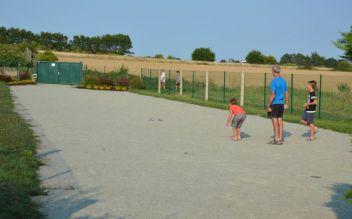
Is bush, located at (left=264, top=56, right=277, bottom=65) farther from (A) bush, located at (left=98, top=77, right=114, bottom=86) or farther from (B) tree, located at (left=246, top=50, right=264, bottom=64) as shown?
(A) bush, located at (left=98, top=77, right=114, bottom=86)

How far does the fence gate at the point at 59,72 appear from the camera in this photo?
175 ft

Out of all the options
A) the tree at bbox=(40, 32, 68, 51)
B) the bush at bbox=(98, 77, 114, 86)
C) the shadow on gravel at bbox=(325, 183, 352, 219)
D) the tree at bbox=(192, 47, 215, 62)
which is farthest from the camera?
the tree at bbox=(40, 32, 68, 51)

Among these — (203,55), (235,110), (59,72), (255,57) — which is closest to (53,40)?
(203,55)

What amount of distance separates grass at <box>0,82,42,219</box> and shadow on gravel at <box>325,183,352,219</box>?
332 centimetres

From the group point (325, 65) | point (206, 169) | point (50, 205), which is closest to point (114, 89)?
point (206, 169)

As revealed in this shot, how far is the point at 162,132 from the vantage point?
49.3ft

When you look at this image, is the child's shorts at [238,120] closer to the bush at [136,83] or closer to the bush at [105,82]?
the bush at [105,82]

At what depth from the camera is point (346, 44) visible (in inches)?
186

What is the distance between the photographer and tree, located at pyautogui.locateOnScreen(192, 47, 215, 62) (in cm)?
12112

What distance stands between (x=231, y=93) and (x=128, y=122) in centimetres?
2172

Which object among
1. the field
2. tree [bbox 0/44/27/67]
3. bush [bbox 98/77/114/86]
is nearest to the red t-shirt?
the field

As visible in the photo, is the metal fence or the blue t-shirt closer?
the blue t-shirt

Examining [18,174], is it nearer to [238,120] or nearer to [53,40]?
[238,120]

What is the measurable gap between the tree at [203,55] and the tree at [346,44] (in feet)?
383
